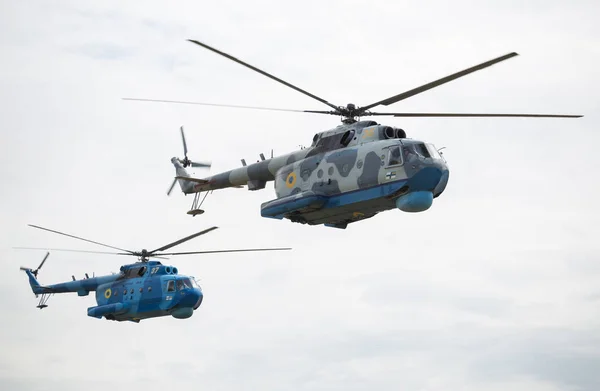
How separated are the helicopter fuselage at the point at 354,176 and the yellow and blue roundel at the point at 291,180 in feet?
0.10

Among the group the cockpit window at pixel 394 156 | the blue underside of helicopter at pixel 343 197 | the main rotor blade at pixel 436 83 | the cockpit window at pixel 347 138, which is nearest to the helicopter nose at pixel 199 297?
the blue underside of helicopter at pixel 343 197

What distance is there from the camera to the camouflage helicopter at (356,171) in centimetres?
3984

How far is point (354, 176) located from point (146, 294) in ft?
68.0

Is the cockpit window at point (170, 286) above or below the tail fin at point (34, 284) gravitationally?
below

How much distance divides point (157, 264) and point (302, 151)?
1771 cm

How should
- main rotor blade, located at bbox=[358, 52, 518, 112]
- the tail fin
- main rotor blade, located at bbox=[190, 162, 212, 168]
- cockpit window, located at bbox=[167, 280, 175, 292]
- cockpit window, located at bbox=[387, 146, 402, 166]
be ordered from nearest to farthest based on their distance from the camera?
main rotor blade, located at bbox=[358, 52, 518, 112], cockpit window, located at bbox=[387, 146, 402, 166], main rotor blade, located at bbox=[190, 162, 212, 168], cockpit window, located at bbox=[167, 280, 175, 292], the tail fin

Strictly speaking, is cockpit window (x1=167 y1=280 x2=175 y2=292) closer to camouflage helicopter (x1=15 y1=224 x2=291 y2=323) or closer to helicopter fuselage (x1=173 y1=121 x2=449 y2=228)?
camouflage helicopter (x1=15 y1=224 x2=291 y2=323)

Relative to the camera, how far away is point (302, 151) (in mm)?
44781

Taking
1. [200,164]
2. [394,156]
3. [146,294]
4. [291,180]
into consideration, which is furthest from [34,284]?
[394,156]

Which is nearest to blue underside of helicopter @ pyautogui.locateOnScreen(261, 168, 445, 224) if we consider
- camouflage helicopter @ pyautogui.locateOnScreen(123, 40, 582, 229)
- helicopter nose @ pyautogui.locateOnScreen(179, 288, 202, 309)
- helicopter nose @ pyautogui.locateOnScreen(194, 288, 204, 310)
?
camouflage helicopter @ pyautogui.locateOnScreen(123, 40, 582, 229)

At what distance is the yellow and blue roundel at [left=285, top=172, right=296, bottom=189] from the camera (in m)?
43.9

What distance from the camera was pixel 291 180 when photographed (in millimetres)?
44031

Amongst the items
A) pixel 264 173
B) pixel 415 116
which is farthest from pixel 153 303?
pixel 415 116

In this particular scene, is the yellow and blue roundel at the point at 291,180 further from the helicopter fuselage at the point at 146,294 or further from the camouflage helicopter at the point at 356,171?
the helicopter fuselage at the point at 146,294
